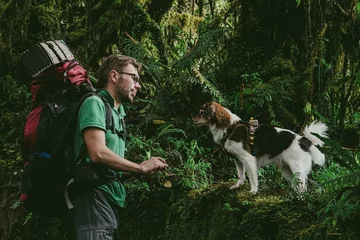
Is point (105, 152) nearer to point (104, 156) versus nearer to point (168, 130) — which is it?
point (104, 156)

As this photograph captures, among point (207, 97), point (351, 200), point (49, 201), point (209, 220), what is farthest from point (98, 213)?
point (207, 97)

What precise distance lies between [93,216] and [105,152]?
1.72 ft

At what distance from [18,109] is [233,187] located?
191 inches

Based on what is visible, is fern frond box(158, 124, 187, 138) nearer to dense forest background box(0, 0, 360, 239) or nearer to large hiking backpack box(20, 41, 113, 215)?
dense forest background box(0, 0, 360, 239)

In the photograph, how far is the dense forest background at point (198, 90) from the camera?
6.61 m

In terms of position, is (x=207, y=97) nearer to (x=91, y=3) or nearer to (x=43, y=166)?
(x=91, y=3)

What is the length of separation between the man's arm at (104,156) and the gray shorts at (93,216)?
1.12ft

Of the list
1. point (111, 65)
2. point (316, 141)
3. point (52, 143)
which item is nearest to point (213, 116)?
point (316, 141)

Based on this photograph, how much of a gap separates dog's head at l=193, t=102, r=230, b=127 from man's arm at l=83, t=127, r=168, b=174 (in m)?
3.30

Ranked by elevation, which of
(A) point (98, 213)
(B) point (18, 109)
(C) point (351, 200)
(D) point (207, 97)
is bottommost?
(B) point (18, 109)

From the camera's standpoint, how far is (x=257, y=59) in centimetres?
985

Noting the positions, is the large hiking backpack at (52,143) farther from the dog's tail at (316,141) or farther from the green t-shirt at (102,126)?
the dog's tail at (316,141)

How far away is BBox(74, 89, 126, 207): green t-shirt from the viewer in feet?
13.8

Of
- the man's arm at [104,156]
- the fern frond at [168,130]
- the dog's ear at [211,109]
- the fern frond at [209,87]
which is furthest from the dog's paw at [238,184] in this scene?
the man's arm at [104,156]
